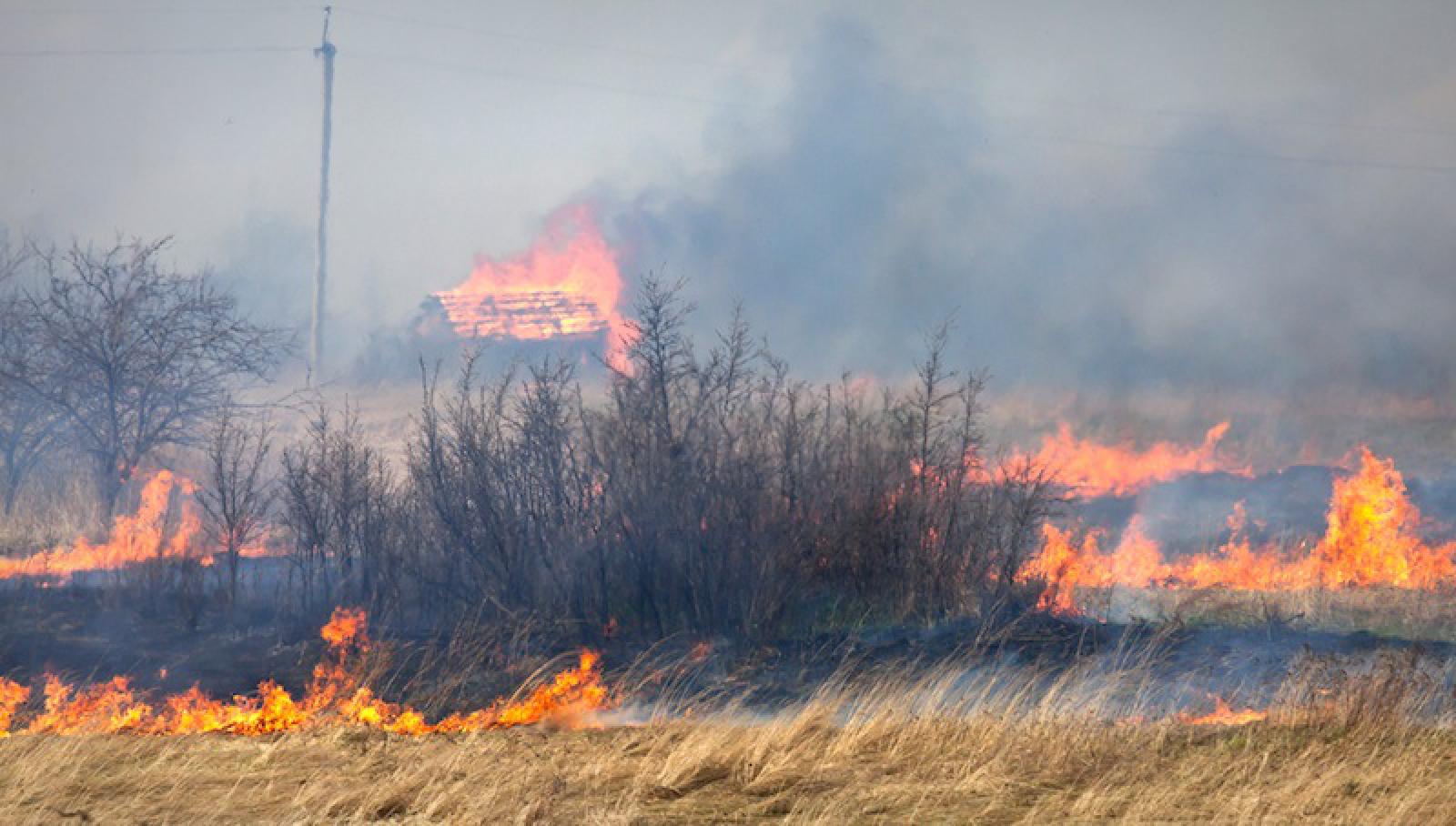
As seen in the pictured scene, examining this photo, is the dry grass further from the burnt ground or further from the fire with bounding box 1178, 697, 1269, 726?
the burnt ground

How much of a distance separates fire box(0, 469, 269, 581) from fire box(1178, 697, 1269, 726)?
12.0m

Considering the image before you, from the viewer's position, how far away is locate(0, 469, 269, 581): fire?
17.4 meters

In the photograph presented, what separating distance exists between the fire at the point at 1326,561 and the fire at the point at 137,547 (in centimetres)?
1133

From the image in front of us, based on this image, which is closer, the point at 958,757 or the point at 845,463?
the point at 958,757

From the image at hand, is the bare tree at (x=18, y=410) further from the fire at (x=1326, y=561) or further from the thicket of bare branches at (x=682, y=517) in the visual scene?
the fire at (x=1326, y=561)

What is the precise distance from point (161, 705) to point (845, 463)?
8.08 m

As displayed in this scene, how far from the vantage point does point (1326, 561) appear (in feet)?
64.0

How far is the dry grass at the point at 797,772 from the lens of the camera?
683 centimetres

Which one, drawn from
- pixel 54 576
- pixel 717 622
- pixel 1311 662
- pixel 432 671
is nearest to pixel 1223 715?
pixel 1311 662

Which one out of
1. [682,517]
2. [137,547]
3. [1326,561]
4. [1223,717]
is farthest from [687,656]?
[1326,561]

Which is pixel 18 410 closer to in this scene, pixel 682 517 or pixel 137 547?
pixel 137 547

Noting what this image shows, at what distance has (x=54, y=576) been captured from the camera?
57.2ft

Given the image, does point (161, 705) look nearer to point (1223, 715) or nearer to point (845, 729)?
point (845, 729)

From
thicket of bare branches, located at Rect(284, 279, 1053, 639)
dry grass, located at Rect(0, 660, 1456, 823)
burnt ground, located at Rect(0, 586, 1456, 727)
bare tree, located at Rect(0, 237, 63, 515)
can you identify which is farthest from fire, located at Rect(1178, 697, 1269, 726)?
bare tree, located at Rect(0, 237, 63, 515)
